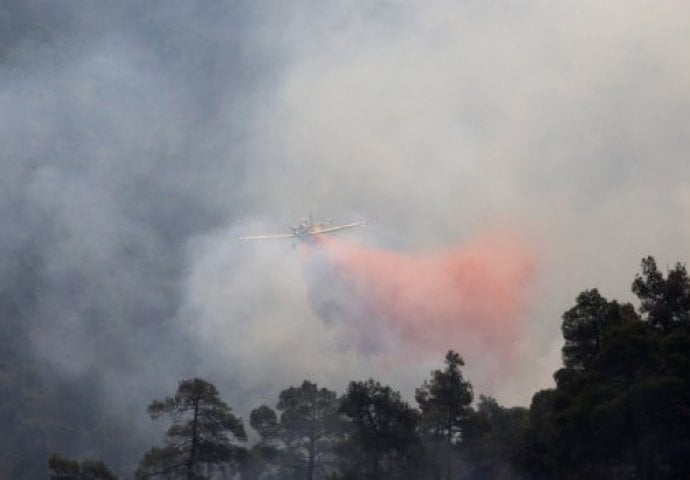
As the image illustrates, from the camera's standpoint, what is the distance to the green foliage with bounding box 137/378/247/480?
94750mm

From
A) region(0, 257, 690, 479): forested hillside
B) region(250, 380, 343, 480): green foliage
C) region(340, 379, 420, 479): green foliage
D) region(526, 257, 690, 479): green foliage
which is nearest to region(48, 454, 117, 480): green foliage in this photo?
region(0, 257, 690, 479): forested hillside

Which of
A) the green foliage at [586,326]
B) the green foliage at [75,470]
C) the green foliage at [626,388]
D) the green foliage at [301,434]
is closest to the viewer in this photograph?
the green foliage at [626,388]

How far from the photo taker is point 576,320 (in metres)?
84.6

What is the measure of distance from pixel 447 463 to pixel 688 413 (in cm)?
3582

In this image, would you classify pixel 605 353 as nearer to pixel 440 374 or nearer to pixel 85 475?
pixel 440 374

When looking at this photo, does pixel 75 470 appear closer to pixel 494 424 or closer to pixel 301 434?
pixel 301 434

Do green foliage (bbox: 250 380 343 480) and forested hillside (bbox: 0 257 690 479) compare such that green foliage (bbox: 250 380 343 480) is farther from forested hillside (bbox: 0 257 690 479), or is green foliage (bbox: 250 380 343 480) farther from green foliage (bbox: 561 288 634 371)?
green foliage (bbox: 561 288 634 371)

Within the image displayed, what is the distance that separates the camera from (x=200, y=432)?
96.0m

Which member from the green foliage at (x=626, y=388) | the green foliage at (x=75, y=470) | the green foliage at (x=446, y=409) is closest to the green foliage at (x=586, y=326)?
the green foliage at (x=626, y=388)

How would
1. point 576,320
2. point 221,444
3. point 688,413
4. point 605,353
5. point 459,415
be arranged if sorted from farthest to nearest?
point 459,415
point 221,444
point 576,320
point 605,353
point 688,413

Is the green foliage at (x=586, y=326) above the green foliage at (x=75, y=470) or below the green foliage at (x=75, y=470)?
above

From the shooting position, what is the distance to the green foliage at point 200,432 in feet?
311

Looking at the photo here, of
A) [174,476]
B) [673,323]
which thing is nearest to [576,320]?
[673,323]

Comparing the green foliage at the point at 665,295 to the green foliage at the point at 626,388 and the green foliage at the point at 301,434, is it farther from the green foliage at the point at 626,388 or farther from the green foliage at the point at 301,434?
the green foliage at the point at 301,434
